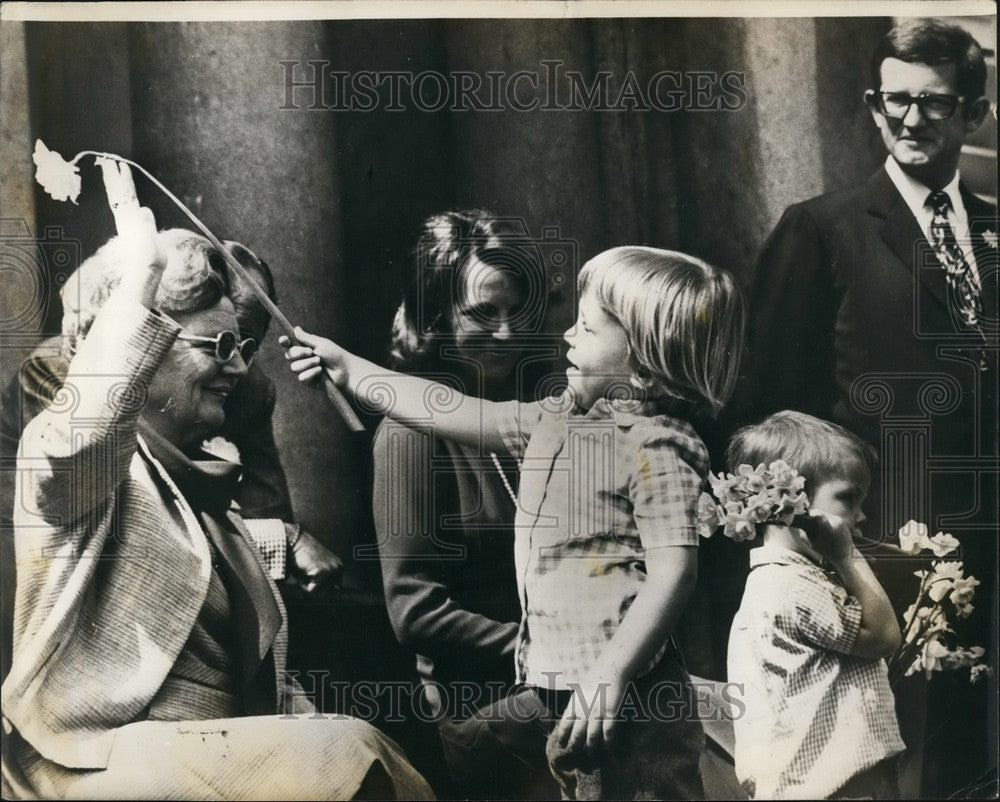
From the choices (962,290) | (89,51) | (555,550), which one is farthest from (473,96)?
(962,290)

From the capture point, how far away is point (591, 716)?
4.10 meters

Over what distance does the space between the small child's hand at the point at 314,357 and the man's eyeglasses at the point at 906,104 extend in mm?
2167

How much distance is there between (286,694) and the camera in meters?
4.14

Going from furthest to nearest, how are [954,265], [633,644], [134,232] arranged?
[954,265] → [134,232] → [633,644]

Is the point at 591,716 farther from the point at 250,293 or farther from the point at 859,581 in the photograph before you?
the point at 250,293

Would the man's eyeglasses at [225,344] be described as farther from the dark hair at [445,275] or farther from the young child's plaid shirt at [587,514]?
the young child's plaid shirt at [587,514]

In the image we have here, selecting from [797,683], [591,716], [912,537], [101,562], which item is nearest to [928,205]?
[912,537]

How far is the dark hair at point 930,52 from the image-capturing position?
429 cm

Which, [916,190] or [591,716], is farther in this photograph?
[916,190]

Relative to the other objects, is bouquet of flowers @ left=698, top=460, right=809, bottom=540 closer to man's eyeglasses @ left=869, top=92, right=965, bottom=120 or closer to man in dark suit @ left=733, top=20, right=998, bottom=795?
man in dark suit @ left=733, top=20, right=998, bottom=795

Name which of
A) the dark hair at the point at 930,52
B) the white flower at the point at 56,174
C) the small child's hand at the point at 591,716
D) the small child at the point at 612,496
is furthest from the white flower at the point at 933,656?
the white flower at the point at 56,174

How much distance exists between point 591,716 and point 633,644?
30 centimetres

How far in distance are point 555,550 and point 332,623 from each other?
0.84 metres

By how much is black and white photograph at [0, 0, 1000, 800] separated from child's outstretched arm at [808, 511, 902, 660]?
0.02 m
